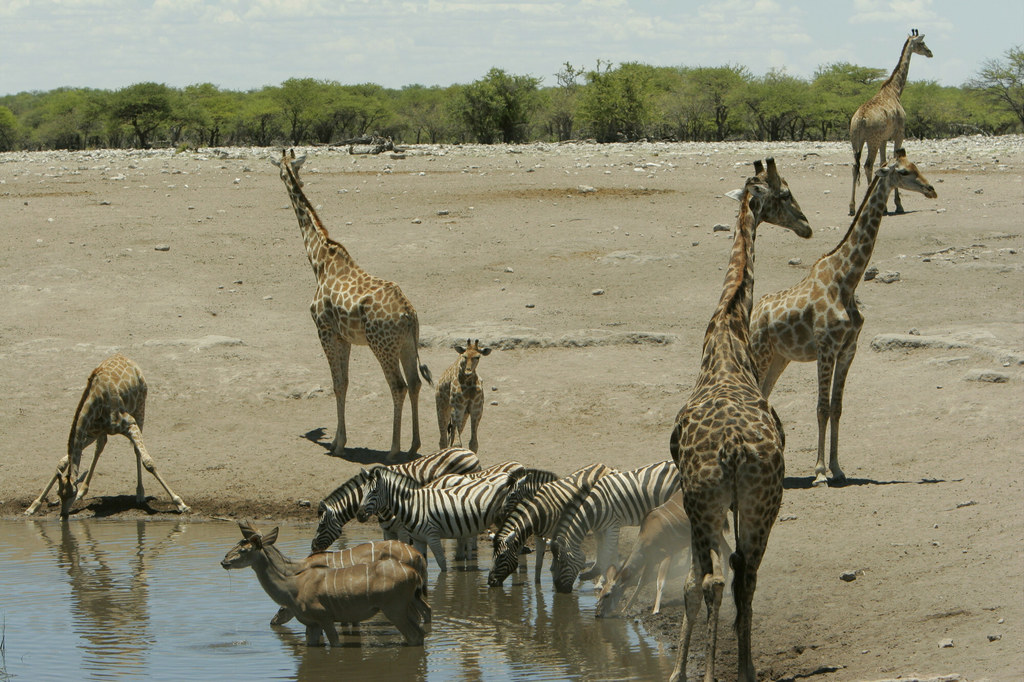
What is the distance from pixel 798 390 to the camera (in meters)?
13.5

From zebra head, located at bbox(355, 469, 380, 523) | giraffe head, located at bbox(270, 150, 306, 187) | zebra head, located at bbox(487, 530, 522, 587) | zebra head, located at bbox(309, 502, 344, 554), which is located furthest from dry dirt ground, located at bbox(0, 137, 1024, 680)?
zebra head, located at bbox(355, 469, 380, 523)

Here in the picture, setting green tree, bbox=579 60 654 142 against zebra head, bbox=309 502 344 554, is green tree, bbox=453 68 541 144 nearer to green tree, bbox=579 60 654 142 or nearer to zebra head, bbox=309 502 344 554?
green tree, bbox=579 60 654 142

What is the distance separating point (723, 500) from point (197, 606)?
4.35 meters

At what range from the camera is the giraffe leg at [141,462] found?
11.5 metres

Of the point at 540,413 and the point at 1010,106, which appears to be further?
the point at 1010,106

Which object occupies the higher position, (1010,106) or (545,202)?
(1010,106)

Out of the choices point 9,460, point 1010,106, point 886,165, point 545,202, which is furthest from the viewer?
point 1010,106

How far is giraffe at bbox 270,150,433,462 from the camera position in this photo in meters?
12.6

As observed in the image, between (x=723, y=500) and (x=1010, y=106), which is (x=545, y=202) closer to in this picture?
(x=723, y=500)

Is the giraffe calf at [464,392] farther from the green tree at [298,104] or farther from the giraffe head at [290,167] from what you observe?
the green tree at [298,104]

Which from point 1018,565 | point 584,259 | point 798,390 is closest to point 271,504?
point 798,390

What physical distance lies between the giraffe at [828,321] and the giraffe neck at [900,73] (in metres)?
11.8

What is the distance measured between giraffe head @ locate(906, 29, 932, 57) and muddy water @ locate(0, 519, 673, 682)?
15.8m

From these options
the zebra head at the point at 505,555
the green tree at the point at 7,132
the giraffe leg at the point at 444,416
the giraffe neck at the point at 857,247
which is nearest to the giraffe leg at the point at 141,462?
the giraffe leg at the point at 444,416
